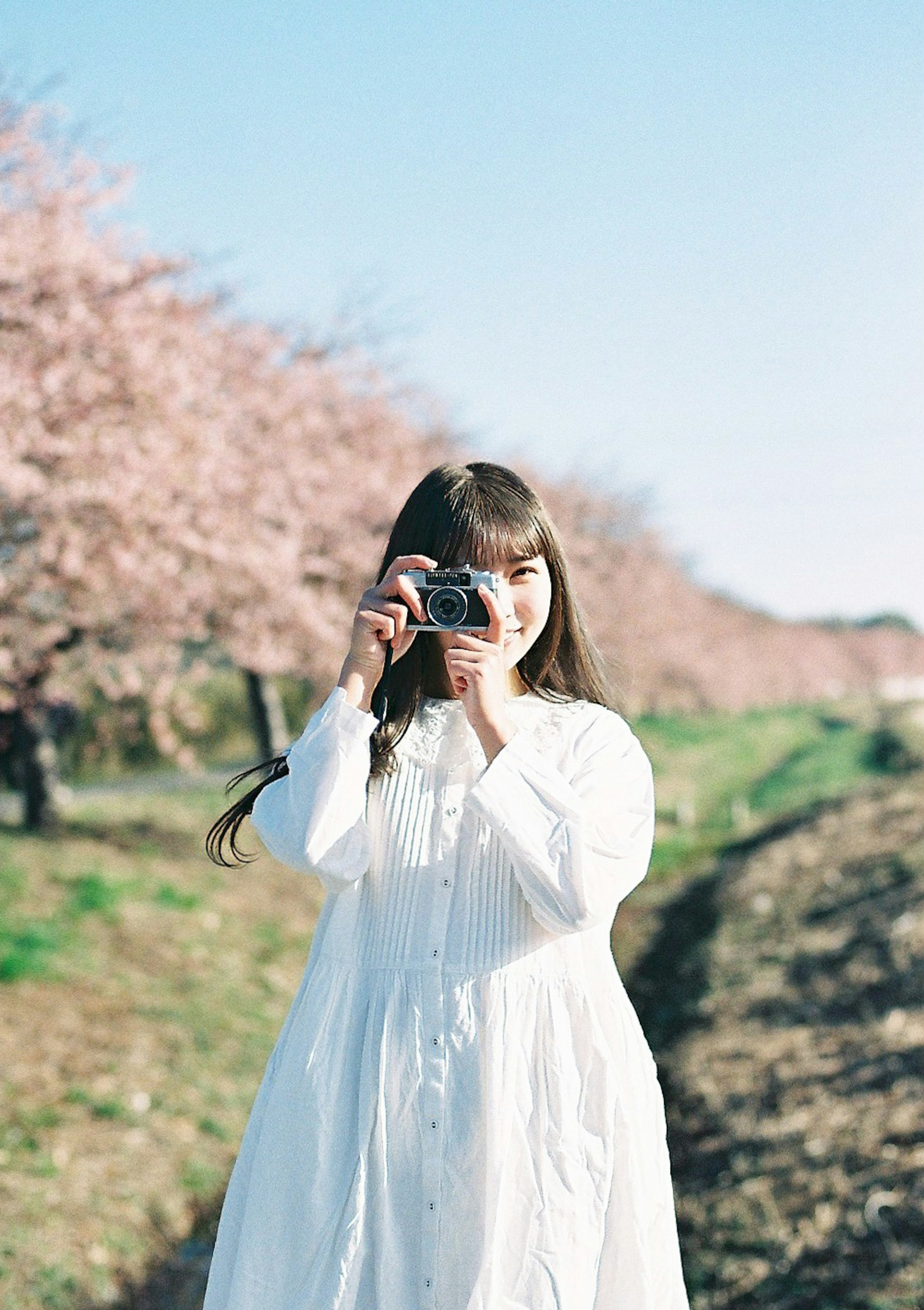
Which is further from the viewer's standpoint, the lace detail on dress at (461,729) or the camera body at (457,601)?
the lace detail on dress at (461,729)

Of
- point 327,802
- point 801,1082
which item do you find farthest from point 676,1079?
point 327,802

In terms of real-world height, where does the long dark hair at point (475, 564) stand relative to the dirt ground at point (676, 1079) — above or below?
above

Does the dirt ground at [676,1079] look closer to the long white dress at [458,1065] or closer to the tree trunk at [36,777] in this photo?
the tree trunk at [36,777]

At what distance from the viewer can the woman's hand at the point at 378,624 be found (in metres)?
2.06

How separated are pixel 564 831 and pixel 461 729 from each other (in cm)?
35

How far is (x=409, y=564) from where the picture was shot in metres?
2.08

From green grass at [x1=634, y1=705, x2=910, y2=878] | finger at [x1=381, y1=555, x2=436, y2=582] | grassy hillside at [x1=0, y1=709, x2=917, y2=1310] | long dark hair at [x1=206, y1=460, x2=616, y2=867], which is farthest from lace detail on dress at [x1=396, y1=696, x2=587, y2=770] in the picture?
green grass at [x1=634, y1=705, x2=910, y2=878]

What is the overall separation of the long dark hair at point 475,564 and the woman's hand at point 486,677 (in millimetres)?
157

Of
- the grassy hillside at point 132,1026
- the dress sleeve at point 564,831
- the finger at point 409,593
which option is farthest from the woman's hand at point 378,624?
the grassy hillside at point 132,1026

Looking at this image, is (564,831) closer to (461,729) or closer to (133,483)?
(461,729)

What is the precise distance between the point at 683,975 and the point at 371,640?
6298mm

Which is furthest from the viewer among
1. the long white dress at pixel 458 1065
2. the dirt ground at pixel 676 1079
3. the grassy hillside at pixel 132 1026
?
the grassy hillside at pixel 132 1026

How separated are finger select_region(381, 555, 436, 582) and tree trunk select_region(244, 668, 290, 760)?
1046cm

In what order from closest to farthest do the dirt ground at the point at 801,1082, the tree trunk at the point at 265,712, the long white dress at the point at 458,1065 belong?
the long white dress at the point at 458,1065
the dirt ground at the point at 801,1082
the tree trunk at the point at 265,712
